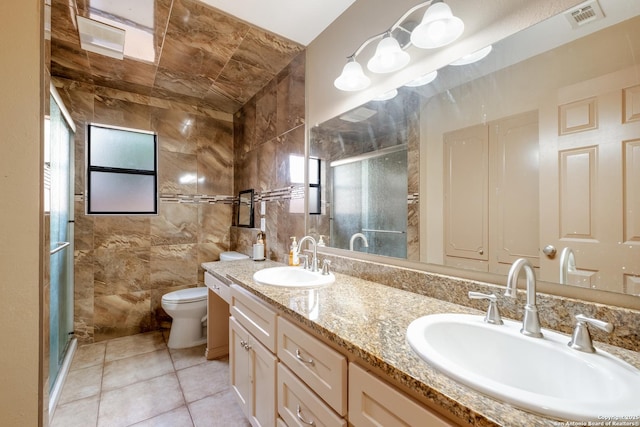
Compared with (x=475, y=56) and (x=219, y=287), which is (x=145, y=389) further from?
(x=475, y=56)

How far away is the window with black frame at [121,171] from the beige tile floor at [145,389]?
1.30 metres

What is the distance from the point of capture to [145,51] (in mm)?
2049

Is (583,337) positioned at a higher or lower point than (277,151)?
lower

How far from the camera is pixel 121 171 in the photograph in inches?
107

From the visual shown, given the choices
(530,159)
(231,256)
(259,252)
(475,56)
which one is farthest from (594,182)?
(231,256)

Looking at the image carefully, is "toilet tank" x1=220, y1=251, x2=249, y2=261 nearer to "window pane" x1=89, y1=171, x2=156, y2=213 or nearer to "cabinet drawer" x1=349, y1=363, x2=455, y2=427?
"window pane" x1=89, y1=171, x2=156, y2=213

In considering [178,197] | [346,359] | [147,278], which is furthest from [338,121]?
[147,278]

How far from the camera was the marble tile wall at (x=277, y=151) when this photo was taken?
2.14 m

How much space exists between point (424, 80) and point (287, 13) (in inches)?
41.5

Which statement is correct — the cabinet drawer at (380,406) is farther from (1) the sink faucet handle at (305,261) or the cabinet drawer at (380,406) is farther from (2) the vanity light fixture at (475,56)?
(2) the vanity light fixture at (475,56)

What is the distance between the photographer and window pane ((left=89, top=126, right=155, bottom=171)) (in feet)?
8.55

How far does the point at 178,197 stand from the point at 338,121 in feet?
6.72

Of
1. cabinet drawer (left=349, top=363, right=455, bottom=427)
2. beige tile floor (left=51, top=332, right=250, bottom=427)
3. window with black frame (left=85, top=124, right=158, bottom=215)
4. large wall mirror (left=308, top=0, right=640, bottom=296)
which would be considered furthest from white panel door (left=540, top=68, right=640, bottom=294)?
window with black frame (left=85, top=124, right=158, bottom=215)

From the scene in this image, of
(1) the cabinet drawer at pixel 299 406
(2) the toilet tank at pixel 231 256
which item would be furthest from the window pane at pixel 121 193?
(1) the cabinet drawer at pixel 299 406
